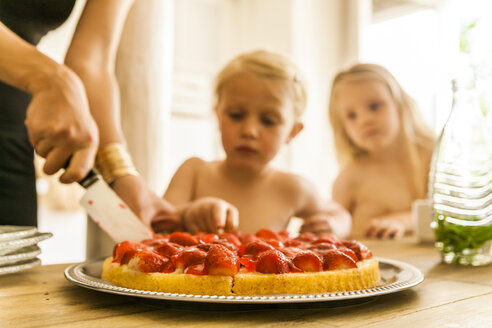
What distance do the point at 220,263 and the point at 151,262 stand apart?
0.30 feet

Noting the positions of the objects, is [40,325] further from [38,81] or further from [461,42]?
[461,42]

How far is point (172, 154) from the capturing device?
319 centimetres

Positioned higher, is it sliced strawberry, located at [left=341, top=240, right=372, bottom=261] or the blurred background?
the blurred background

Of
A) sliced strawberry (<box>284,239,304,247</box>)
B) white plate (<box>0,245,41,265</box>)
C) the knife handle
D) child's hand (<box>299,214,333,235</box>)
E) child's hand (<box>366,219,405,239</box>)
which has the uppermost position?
the knife handle

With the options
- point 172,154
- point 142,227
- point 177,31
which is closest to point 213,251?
point 142,227

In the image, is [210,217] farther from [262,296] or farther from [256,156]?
[262,296]

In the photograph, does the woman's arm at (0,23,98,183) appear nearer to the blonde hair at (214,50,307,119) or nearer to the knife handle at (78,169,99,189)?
the knife handle at (78,169,99,189)

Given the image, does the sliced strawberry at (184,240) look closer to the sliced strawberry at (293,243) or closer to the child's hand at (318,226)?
the sliced strawberry at (293,243)

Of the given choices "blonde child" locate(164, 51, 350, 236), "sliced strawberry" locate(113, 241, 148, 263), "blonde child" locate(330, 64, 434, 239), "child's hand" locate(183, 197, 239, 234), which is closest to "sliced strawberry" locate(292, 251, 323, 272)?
"sliced strawberry" locate(113, 241, 148, 263)

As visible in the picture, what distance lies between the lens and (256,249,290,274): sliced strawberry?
55cm

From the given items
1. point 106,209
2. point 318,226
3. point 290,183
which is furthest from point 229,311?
point 290,183

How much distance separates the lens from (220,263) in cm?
53

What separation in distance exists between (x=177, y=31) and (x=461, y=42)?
2590 millimetres

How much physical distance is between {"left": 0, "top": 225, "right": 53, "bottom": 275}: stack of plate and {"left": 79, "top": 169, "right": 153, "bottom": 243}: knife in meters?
0.09
